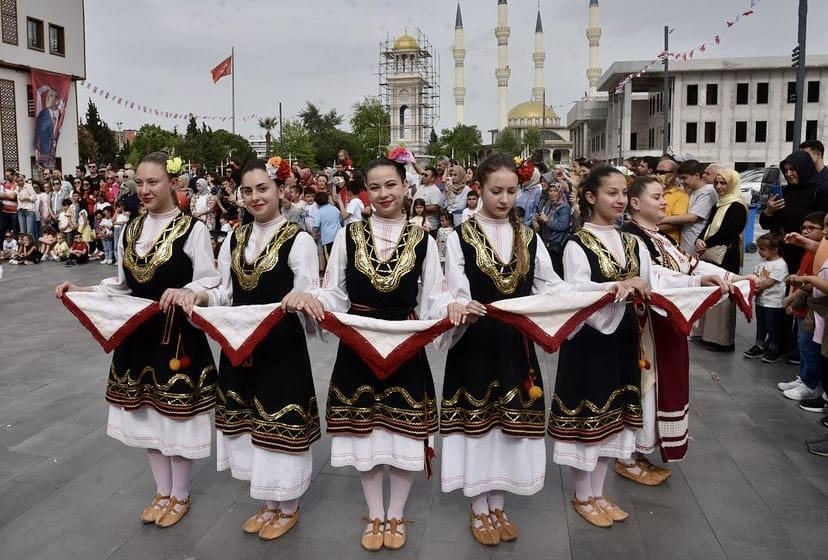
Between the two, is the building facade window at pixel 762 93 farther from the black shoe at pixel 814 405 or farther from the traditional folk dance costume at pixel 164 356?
the traditional folk dance costume at pixel 164 356

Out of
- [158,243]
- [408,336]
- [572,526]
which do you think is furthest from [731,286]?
[158,243]

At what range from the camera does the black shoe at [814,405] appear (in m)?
5.00

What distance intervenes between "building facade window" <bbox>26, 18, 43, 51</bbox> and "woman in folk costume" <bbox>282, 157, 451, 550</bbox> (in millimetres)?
26866

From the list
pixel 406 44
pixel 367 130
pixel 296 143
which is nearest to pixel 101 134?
pixel 296 143

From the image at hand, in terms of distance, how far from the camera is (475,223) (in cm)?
318

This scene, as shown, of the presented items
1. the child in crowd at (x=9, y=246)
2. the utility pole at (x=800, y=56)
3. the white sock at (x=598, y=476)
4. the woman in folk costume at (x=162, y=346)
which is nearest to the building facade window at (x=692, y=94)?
the utility pole at (x=800, y=56)

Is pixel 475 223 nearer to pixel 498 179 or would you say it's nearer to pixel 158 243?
pixel 498 179

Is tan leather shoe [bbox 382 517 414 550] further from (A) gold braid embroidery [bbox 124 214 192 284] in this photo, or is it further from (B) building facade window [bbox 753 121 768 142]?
(B) building facade window [bbox 753 121 768 142]

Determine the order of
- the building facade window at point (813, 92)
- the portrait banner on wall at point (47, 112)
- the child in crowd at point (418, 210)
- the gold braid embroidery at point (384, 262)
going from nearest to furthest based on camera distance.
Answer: the gold braid embroidery at point (384, 262)
the child in crowd at point (418, 210)
the portrait banner on wall at point (47, 112)
the building facade window at point (813, 92)

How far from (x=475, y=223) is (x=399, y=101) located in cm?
7789

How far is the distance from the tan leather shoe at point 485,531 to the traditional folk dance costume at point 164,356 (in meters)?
1.33

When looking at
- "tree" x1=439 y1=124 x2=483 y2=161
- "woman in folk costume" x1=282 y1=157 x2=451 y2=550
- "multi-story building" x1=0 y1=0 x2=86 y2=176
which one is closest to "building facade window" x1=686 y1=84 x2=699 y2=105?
Result: "tree" x1=439 y1=124 x2=483 y2=161

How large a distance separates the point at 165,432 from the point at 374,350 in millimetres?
1164

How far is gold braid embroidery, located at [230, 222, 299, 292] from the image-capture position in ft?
10.2
